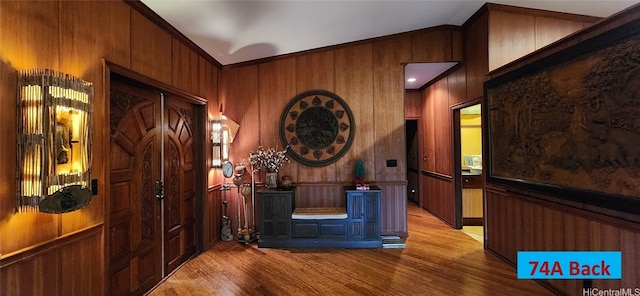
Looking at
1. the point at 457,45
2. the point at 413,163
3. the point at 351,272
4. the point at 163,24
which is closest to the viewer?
the point at 163,24

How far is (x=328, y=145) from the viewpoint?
4344 mm

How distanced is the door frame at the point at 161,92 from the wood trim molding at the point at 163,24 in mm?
640

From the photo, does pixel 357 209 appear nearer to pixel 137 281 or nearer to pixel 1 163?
pixel 137 281

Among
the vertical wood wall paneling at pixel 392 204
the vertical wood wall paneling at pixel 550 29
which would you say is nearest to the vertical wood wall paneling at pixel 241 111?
the vertical wood wall paneling at pixel 392 204

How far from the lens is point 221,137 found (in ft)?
13.4

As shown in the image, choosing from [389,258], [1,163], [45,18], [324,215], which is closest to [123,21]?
[45,18]

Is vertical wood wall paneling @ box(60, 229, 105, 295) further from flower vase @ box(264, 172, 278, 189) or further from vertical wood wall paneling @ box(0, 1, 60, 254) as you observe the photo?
flower vase @ box(264, 172, 278, 189)

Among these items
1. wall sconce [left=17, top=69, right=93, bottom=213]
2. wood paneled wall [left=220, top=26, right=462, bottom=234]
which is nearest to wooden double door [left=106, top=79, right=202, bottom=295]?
wall sconce [left=17, top=69, right=93, bottom=213]

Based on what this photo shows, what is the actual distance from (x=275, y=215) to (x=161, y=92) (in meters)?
2.22

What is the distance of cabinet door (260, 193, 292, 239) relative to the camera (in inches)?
153

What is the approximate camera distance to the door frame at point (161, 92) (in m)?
2.16

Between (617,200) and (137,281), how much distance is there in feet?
14.1

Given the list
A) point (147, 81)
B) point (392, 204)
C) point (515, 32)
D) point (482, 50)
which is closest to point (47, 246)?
point (147, 81)

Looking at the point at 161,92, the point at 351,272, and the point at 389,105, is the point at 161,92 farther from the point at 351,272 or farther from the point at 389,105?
the point at 389,105
